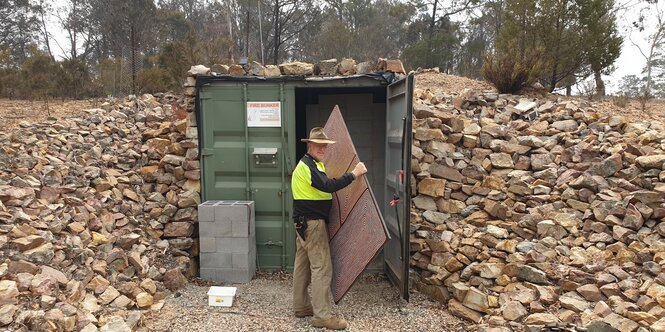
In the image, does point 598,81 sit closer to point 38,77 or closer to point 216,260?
point 216,260

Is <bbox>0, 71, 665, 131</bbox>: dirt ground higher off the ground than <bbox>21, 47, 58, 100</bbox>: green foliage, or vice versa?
<bbox>21, 47, 58, 100</bbox>: green foliage

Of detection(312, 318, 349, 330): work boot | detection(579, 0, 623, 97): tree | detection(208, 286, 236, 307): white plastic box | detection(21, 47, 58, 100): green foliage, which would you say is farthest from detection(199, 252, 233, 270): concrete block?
detection(579, 0, 623, 97): tree

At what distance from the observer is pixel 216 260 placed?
5.01 m

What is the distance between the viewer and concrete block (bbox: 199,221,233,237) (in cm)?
496

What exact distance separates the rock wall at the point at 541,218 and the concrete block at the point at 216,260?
6.77 ft

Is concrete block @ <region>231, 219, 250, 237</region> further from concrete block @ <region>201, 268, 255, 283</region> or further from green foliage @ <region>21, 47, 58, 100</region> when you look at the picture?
green foliage @ <region>21, 47, 58, 100</region>

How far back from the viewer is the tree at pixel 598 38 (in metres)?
9.35

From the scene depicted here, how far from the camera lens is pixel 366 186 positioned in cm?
392

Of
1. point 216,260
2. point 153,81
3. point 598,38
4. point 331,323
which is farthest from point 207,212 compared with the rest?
point 598,38

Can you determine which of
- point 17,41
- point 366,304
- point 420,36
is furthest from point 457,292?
point 17,41

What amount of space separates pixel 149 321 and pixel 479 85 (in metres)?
7.43

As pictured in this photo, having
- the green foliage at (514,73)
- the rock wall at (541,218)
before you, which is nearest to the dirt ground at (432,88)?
the green foliage at (514,73)

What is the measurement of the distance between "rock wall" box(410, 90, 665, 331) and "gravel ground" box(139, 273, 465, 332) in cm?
31

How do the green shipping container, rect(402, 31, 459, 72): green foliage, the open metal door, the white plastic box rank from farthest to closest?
rect(402, 31, 459, 72): green foliage
the green shipping container
the white plastic box
the open metal door
